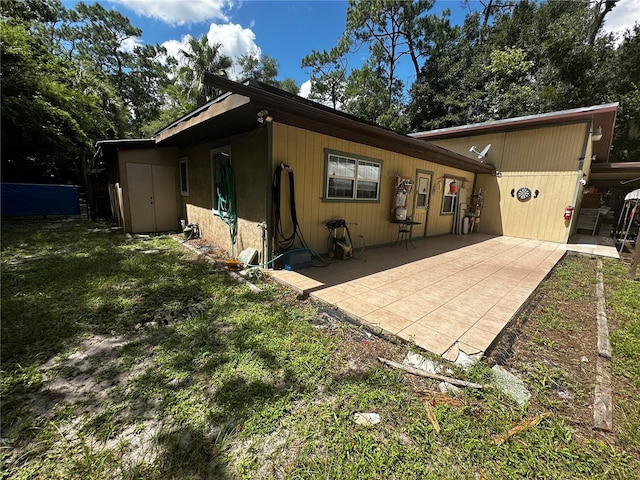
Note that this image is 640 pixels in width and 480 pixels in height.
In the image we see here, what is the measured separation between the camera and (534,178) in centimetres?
856

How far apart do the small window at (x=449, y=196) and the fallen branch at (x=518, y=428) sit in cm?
764

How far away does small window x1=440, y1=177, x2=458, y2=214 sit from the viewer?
27.8ft

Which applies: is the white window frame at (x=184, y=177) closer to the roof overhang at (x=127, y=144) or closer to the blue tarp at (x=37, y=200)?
the roof overhang at (x=127, y=144)

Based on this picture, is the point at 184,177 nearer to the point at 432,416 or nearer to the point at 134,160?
the point at 134,160

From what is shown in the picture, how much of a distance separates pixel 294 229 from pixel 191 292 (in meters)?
1.87

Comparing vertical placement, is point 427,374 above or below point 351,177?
below

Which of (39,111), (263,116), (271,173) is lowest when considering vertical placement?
(271,173)

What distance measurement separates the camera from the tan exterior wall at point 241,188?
4.24 metres

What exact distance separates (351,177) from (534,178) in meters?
7.20

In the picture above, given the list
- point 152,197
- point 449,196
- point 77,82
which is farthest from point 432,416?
point 77,82

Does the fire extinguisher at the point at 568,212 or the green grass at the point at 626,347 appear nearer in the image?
the green grass at the point at 626,347

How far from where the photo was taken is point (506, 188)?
925 centimetres

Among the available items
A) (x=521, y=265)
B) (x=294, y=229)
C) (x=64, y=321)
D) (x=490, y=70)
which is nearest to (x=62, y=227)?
(x=64, y=321)

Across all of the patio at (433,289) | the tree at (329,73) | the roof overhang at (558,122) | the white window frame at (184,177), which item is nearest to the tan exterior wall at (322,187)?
the patio at (433,289)
